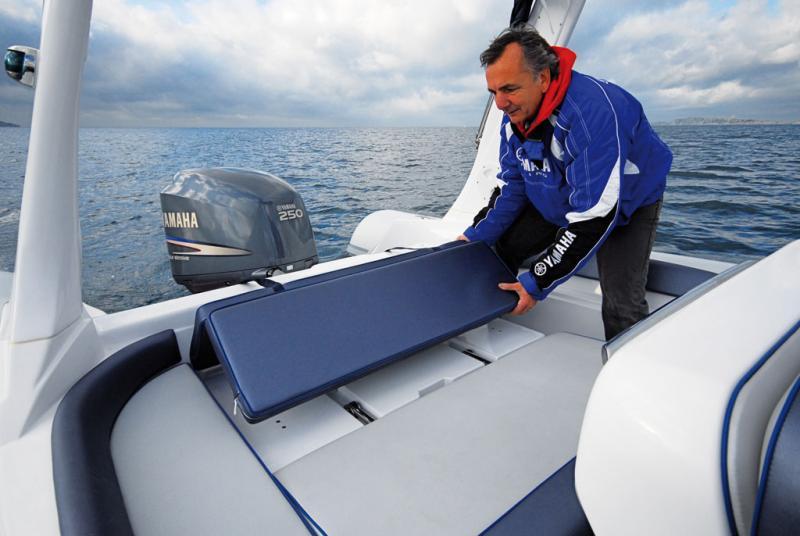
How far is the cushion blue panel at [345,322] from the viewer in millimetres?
1023

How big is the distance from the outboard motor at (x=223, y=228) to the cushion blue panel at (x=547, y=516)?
132 cm

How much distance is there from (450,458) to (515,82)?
3.37 feet

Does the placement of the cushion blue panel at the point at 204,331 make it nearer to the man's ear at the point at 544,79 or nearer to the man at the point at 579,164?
the man at the point at 579,164

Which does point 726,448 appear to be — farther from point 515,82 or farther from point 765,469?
point 515,82

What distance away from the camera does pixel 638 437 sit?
40 centimetres

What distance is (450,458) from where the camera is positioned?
0.99 m

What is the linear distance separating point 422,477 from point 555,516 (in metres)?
0.34

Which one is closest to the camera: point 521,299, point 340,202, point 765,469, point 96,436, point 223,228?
point 765,469

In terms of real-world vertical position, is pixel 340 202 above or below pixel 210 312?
below

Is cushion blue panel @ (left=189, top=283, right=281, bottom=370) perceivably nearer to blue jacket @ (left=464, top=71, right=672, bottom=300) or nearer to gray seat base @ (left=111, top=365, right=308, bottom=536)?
gray seat base @ (left=111, top=365, right=308, bottom=536)

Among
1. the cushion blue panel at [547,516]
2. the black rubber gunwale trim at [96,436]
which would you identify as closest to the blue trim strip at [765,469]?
the cushion blue panel at [547,516]

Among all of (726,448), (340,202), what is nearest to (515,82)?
(726,448)

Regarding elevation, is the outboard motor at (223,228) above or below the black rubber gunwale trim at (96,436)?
above

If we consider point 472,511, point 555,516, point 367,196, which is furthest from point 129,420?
point 367,196
